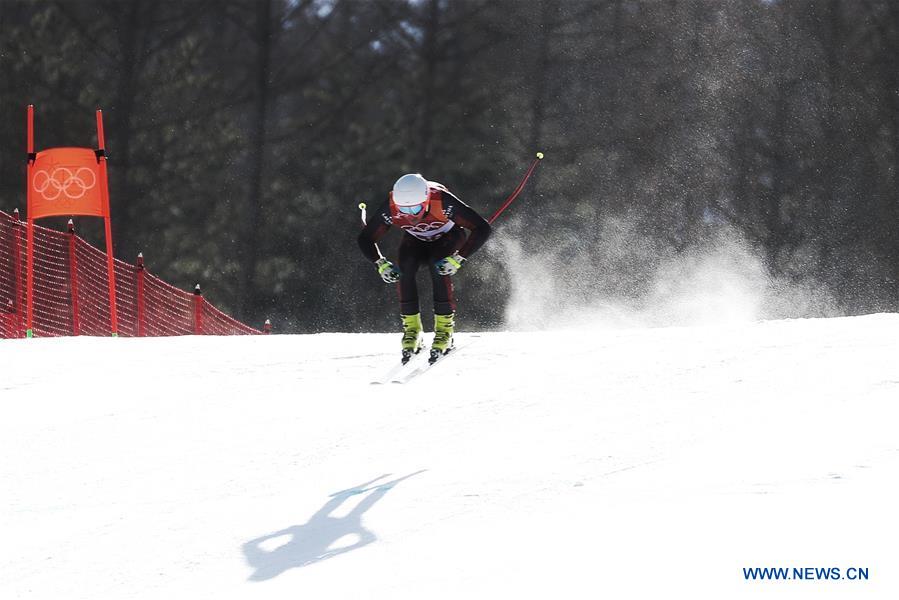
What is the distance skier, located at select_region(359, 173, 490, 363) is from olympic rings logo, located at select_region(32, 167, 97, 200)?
4.21m

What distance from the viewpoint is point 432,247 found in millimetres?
8086

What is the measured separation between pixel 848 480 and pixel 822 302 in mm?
23792

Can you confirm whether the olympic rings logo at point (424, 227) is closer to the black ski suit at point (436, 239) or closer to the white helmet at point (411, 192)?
the black ski suit at point (436, 239)

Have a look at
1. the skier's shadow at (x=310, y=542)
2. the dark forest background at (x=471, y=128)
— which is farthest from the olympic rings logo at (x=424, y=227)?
the dark forest background at (x=471, y=128)

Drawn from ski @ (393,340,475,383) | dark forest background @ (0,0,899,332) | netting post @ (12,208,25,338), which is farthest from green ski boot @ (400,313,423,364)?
dark forest background @ (0,0,899,332)

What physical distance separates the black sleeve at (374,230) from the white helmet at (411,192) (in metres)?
0.36

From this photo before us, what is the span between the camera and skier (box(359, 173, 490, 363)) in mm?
7902

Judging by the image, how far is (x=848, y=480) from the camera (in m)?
4.72

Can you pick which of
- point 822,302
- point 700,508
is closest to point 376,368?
point 700,508

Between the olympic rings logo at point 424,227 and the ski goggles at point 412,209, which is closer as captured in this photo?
the ski goggles at point 412,209

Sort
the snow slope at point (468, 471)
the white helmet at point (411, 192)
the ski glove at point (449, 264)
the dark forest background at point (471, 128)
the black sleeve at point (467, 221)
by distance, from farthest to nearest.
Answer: the dark forest background at point (471, 128), the black sleeve at point (467, 221), the ski glove at point (449, 264), the white helmet at point (411, 192), the snow slope at point (468, 471)

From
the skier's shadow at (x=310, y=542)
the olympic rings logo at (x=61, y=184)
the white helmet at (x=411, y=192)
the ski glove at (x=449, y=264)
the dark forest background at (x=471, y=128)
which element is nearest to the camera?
the skier's shadow at (x=310, y=542)

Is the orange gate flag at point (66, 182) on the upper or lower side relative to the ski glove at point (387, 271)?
upper

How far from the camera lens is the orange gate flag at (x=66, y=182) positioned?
11188 millimetres
